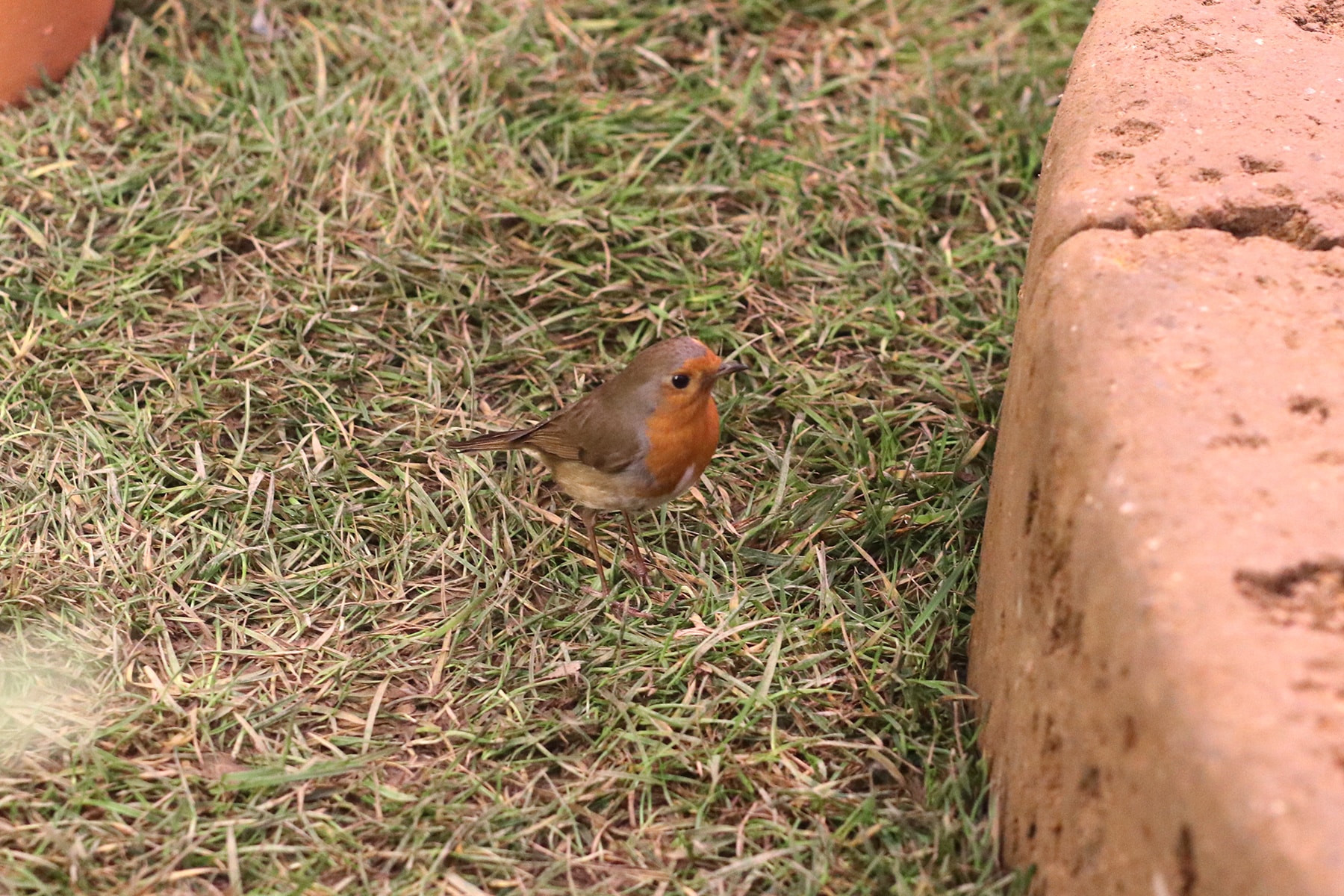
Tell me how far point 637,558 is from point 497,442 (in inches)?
18.9

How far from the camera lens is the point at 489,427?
12.4ft

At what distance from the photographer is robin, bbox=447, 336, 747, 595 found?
319 centimetres

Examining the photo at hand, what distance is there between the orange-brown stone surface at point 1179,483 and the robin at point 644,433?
2.52ft

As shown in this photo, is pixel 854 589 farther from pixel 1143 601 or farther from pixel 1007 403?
pixel 1143 601

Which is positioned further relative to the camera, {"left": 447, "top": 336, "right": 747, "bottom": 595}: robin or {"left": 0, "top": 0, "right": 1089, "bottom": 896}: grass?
{"left": 447, "top": 336, "right": 747, "bottom": 595}: robin

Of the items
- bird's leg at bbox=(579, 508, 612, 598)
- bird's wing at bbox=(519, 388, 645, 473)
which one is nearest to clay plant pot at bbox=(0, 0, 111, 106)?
bird's wing at bbox=(519, 388, 645, 473)

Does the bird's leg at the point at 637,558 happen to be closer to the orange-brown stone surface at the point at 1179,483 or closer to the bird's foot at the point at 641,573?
the bird's foot at the point at 641,573

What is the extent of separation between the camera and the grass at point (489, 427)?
2742mm

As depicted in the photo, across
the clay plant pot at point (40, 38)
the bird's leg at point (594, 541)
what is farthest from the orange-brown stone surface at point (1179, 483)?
the clay plant pot at point (40, 38)

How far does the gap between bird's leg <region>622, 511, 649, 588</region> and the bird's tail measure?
331 millimetres

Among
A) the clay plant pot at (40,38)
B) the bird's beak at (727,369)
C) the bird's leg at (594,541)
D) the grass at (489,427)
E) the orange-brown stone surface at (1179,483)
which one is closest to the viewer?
the orange-brown stone surface at (1179,483)

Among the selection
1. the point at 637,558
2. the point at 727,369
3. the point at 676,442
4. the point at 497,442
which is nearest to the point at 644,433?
the point at 676,442

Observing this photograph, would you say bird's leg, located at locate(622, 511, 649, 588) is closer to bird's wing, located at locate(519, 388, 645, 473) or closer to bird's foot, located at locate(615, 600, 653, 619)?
bird's foot, located at locate(615, 600, 653, 619)

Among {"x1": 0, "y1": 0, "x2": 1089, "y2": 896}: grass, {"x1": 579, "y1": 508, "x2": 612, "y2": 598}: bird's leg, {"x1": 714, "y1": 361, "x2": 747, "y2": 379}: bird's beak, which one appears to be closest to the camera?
{"x1": 0, "y1": 0, "x2": 1089, "y2": 896}: grass
